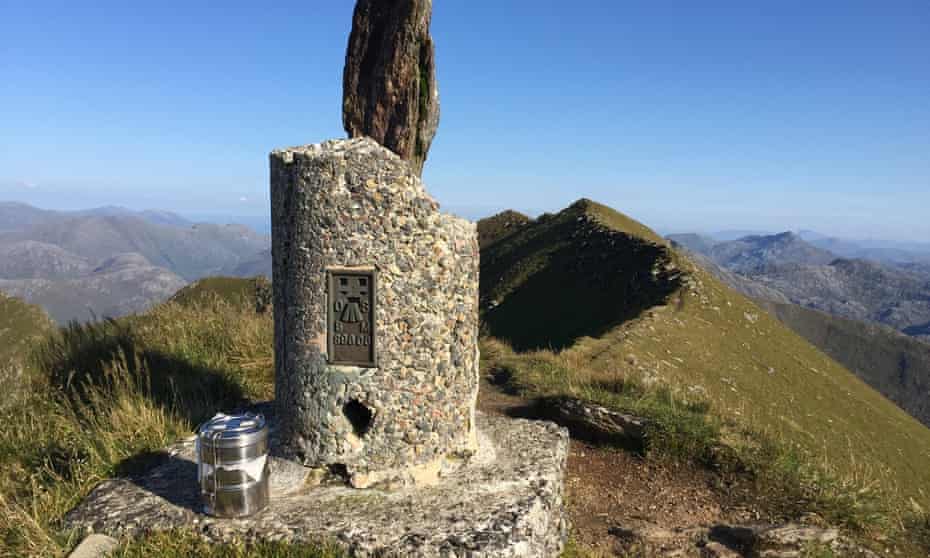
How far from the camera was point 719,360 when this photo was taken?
13578 mm

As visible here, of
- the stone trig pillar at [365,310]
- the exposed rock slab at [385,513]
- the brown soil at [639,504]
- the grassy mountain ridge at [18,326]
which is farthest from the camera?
the grassy mountain ridge at [18,326]

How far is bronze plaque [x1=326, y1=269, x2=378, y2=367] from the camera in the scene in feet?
17.1

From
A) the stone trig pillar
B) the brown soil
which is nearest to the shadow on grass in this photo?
the brown soil

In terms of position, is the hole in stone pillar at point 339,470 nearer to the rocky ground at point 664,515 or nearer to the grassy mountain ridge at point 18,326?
the rocky ground at point 664,515

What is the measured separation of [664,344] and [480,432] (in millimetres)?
8093

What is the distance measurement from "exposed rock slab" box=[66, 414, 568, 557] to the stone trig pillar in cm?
41

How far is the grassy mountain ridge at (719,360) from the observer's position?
34.8 ft

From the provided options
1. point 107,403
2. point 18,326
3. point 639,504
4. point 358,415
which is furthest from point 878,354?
point 18,326

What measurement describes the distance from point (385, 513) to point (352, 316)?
179 centimetres

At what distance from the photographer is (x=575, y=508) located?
6.46 meters

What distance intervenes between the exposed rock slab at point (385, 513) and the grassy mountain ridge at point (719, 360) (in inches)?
184

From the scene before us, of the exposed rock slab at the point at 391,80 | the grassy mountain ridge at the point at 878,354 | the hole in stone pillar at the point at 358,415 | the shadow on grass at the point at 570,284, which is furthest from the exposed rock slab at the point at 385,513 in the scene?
the grassy mountain ridge at the point at 878,354

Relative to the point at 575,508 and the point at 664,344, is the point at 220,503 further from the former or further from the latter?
the point at 664,344

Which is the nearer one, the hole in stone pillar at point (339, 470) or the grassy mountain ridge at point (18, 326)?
the hole in stone pillar at point (339, 470)
